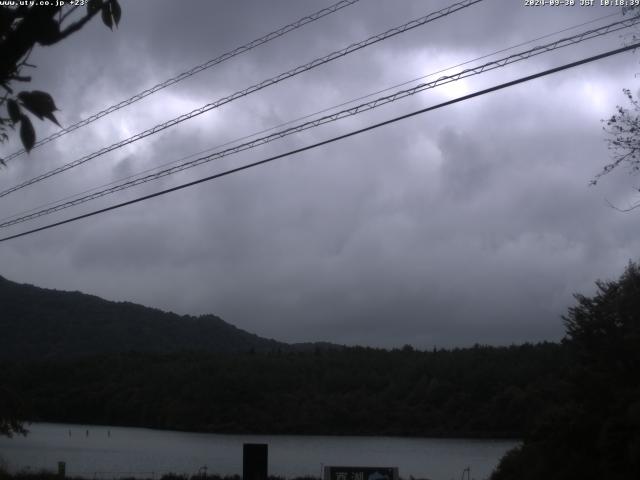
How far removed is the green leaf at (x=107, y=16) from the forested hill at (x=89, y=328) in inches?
3408

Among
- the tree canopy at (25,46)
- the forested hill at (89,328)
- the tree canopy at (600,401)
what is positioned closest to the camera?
the tree canopy at (25,46)

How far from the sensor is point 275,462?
180 feet

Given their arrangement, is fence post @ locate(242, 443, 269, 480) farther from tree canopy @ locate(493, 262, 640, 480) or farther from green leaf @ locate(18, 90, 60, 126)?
green leaf @ locate(18, 90, 60, 126)

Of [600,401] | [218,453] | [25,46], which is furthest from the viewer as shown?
[218,453]

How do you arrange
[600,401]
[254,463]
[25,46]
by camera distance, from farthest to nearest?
[254,463], [600,401], [25,46]

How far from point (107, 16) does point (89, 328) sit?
380ft

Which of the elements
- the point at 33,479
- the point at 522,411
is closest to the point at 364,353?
the point at 522,411

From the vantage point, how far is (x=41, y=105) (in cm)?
401

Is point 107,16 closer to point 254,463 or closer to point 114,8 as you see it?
point 114,8

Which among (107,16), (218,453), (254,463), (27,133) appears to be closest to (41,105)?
(27,133)

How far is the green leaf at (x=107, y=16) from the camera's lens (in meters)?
4.45

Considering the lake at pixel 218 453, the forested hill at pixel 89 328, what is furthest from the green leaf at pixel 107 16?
the forested hill at pixel 89 328

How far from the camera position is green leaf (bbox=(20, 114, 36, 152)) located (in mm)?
4070

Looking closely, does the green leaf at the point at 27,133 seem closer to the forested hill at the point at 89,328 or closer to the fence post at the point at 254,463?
the fence post at the point at 254,463
